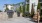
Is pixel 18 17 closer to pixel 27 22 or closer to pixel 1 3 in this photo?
pixel 27 22

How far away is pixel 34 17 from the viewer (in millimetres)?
1082

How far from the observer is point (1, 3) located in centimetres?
106

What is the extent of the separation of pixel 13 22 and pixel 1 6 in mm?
305

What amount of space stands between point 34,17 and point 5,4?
492 mm

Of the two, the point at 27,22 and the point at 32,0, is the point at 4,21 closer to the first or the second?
the point at 27,22

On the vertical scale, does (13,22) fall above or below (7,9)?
below

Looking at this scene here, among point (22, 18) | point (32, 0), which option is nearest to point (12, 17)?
point (22, 18)

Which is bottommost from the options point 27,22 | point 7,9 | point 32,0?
point 27,22

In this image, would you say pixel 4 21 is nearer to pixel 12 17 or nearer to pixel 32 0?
pixel 12 17

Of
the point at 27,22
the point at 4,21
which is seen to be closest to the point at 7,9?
the point at 4,21

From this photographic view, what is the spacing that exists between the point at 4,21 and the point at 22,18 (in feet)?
0.91

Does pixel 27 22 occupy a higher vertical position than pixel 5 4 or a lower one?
lower

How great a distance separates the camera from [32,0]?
3.52 feet

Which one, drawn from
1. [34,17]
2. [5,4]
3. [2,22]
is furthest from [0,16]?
[34,17]
